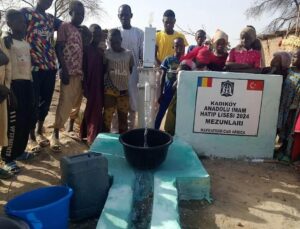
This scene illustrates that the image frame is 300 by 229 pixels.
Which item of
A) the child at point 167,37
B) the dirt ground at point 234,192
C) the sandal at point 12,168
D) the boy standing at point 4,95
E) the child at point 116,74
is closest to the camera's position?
the dirt ground at point 234,192

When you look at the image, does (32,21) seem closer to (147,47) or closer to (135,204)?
(147,47)

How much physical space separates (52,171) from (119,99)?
132 centimetres

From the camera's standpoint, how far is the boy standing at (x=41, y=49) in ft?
13.4

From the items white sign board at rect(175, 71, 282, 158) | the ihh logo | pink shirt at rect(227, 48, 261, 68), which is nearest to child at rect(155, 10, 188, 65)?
pink shirt at rect(227, 48, 261, 68)

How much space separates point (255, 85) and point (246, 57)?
0.44m

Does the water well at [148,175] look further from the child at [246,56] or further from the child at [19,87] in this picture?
the child at [246,56]

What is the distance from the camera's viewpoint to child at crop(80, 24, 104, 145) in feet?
14.9

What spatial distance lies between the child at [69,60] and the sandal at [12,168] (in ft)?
2.19

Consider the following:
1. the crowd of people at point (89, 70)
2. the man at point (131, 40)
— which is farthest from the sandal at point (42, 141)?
the man at point (131, 40)

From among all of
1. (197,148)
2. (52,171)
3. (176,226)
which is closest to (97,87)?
(52,171)

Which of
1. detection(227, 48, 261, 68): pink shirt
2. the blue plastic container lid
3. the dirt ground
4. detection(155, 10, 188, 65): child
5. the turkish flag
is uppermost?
detection(155, 10, 188, 65): child

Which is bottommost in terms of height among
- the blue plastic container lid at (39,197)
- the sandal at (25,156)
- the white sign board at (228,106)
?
the sandal at (25,156)

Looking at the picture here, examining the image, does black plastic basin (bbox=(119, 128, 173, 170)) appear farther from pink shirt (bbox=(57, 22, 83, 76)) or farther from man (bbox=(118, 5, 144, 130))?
pink shirt (bbox=(57, 22, 83, 76))

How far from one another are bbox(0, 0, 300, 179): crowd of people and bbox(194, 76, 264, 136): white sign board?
0.94 ft
